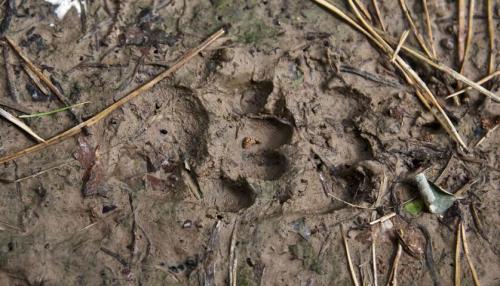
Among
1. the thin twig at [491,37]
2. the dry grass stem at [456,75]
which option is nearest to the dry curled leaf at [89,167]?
the dry grass stem at [456,75]

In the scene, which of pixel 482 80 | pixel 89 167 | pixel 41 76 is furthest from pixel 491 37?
pixel 41 76

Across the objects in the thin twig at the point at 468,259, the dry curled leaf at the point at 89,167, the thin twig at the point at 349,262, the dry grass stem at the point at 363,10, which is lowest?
the thin twig at the point at 468,259

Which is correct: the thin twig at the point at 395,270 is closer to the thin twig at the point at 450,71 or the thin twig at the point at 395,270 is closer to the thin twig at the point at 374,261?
the thin twig at the point at 374,261

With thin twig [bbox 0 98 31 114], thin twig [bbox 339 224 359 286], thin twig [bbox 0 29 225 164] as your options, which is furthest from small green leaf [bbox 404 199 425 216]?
thin twig [bbox 0 98 31 114]

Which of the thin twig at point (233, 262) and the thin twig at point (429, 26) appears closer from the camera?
the thin twig at point (233, 262)

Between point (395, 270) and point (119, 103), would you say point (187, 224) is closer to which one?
point (119, 103)

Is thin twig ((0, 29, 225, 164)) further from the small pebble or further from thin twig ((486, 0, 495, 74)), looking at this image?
thin twig ((486, 0, 495, 74))
